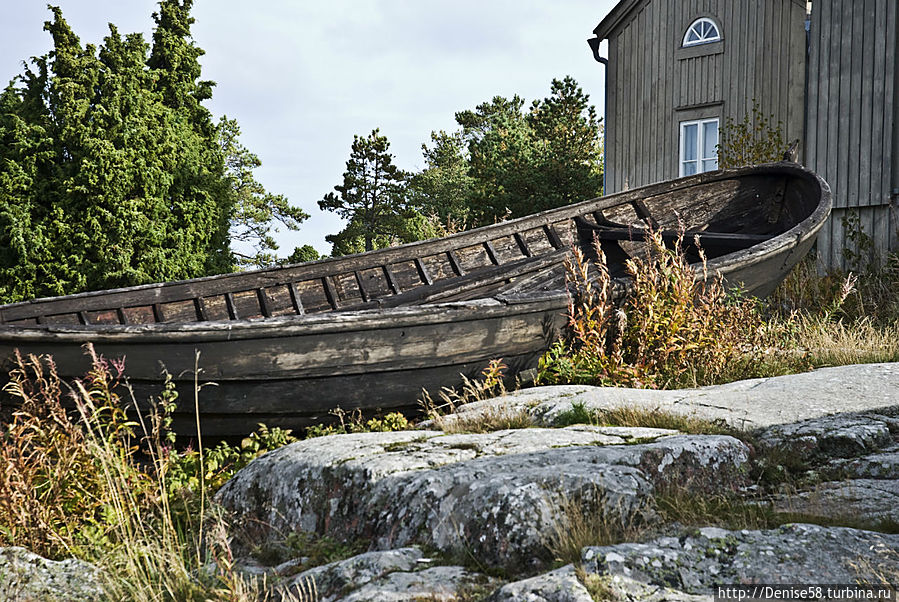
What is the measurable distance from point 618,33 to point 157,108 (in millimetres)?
8422

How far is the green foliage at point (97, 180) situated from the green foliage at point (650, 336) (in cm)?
825

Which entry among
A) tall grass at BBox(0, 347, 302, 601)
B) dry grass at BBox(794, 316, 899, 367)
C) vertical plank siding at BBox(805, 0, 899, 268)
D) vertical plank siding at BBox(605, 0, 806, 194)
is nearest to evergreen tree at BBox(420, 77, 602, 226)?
vertical plank siding at BBox(605, 0, 806, 194)

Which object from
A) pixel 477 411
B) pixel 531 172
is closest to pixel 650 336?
pixel 477 411

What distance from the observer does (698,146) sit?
1255 cm

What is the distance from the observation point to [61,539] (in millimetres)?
3229

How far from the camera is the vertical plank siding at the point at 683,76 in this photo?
1160 cm

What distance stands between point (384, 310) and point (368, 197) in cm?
2392

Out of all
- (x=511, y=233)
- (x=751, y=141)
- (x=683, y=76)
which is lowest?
(x=511, y=233)

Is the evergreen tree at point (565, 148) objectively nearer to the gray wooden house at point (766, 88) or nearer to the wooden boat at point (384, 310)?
the gray wooden house at point (766, 88)

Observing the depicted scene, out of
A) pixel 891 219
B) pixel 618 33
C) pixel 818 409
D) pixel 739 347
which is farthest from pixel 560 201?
pixel 818 409

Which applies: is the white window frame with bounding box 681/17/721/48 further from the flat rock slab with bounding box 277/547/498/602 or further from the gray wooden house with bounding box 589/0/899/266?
the flat rock slab with bounding box 277/547/498/602

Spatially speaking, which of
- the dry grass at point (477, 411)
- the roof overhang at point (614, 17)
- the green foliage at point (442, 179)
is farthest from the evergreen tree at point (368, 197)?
the dry grass at point (477, 411)

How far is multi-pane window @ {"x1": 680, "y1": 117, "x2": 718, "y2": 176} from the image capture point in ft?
40.8

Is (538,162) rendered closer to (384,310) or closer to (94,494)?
(384,310)
